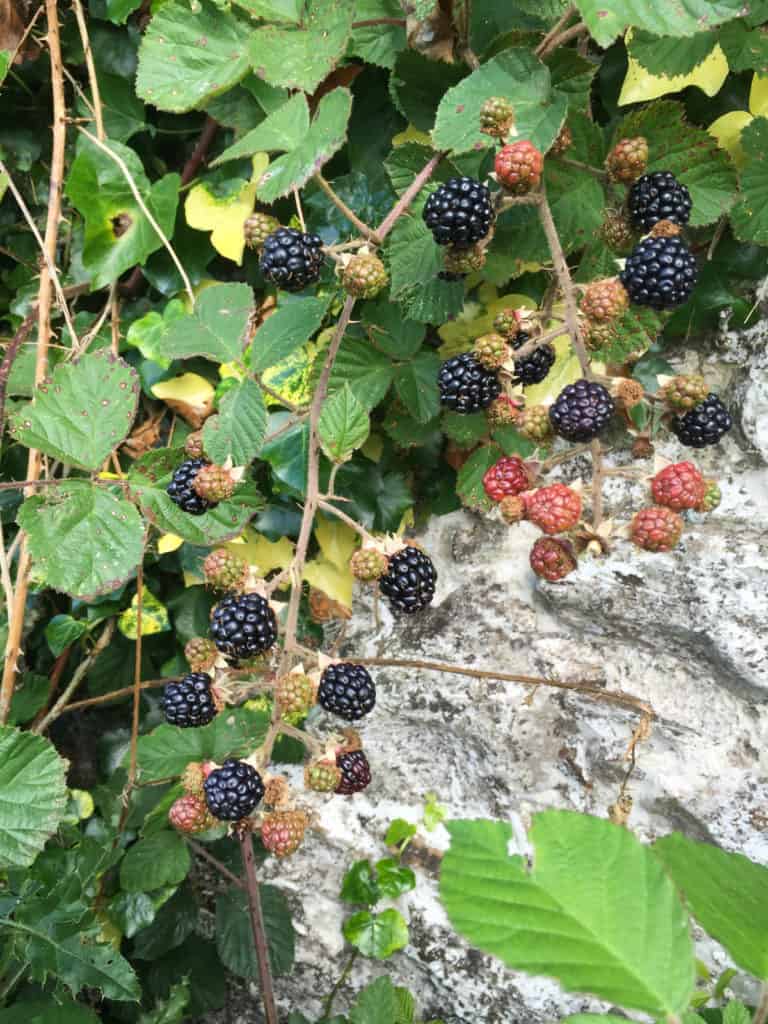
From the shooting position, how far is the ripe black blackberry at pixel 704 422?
0.90 m

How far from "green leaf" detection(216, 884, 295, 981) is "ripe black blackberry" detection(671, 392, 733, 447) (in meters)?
1.02

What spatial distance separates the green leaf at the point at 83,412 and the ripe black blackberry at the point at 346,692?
44 centimetres

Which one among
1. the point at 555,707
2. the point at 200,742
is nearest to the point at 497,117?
the point at 555,707

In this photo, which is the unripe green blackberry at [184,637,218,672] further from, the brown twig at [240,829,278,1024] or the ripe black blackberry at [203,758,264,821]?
the brown twig at [240,829,278,1024]

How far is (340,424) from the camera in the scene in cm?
103

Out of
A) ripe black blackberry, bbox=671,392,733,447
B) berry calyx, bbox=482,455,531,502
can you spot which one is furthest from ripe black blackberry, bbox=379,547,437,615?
ripe black blackberry, bbox=671,392,733,447

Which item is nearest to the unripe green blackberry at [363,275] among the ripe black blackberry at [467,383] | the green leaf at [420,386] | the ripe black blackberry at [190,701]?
the ripe black blackberry at [467,383]

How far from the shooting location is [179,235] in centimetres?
143

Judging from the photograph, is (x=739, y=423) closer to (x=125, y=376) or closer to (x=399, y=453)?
(x=399, y=453)

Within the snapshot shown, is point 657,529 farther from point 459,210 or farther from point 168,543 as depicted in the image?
point 168,543

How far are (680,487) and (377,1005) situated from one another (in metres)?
0.91

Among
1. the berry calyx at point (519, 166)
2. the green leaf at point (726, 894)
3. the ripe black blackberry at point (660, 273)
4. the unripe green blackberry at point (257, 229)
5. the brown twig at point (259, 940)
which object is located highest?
the berry calyx at point (519, 166)

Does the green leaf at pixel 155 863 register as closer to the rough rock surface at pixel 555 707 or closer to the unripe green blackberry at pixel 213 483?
the rough rock surface at pixel 555 707

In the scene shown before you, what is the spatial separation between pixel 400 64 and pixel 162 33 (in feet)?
1.27
